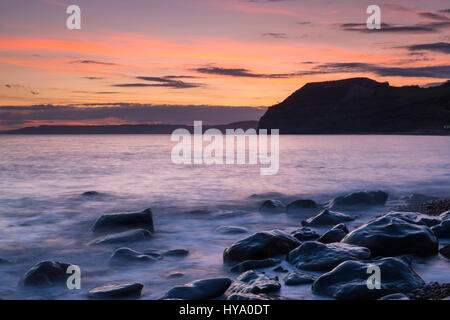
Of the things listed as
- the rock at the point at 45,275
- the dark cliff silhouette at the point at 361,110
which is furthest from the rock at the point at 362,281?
the dark cliff silhouette at the point at 361,110

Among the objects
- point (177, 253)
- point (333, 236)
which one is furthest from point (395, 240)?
point (177, 253)

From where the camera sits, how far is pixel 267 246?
6.54 meters

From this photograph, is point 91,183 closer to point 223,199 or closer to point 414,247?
point 223,199

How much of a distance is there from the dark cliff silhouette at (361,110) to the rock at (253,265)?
138688mm

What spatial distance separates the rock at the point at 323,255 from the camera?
5801mm

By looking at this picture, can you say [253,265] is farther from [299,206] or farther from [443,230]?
[299,206]

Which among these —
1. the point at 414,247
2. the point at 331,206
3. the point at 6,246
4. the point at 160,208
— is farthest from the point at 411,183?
the point at 6,246

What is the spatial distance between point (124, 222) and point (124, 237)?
108 centimetres

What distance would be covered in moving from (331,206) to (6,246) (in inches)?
311

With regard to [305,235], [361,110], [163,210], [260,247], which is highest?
[361,110]

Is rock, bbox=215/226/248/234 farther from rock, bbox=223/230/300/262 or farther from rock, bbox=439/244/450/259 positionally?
rock, bbox=439/244/450/259

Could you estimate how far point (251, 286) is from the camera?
16.5 ft

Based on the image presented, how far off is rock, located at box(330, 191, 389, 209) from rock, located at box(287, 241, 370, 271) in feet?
17.6
